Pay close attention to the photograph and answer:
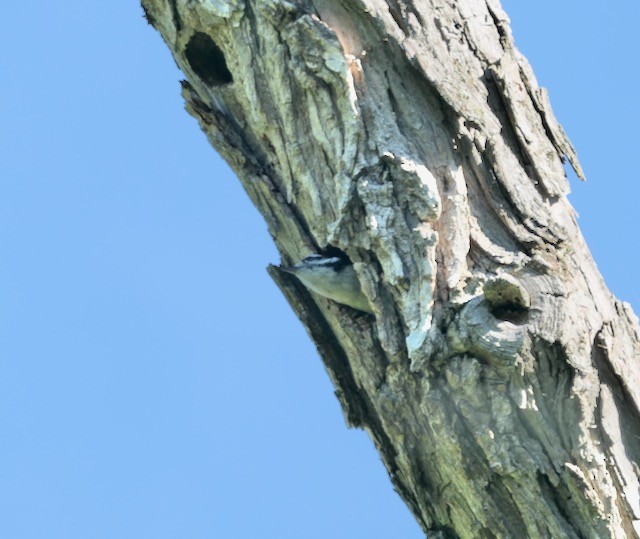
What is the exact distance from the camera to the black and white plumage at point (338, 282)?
14.9 feet

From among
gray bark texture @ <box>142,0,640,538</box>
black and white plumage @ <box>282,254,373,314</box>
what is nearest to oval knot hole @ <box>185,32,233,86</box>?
gray bark texture @ <box>142,0,640,538</box>

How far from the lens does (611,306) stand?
4.45 m

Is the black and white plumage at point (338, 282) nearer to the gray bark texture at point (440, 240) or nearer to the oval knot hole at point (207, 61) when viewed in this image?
the gray bark texture at point (440, 240)

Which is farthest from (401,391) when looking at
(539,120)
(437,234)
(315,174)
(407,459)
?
(539,120)

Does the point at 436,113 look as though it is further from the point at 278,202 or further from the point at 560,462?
the point at 560,462

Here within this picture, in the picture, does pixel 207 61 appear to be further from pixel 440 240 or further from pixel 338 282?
pixel 440 240

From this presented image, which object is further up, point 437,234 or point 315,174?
point 315,174

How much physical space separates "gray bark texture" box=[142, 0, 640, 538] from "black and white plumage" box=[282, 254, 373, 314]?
0.06m

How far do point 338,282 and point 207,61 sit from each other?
1256 millimetres

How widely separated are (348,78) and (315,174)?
1.30 feet

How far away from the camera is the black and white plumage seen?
14.9 ft

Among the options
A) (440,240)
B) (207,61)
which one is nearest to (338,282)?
(440,240)

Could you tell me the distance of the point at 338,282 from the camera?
179 inches

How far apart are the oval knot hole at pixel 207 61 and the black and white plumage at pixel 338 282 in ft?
3.15
